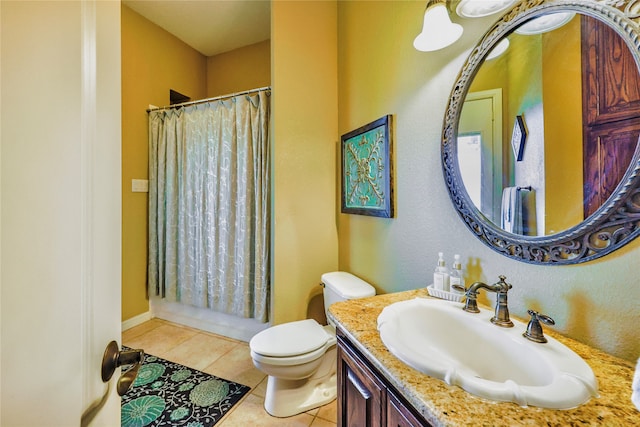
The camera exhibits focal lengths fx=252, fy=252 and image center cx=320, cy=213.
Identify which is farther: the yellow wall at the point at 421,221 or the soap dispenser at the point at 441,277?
the soap dispenser at the point at 441,277

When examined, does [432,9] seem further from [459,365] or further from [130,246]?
[130,246]

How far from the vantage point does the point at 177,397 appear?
152 centimetres

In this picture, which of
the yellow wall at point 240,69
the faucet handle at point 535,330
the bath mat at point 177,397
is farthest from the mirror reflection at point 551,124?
the yellow wall at point 240,69

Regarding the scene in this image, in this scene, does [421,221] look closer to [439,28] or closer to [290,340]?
[439,28]

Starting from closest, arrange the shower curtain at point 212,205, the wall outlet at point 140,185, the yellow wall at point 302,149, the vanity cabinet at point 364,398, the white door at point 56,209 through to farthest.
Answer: the white door at point 56,209 → the vanity cabinet at point 364,398 → the yellow wall at point 302,149 → the shower curtain at point 212,205 → the wall outlet at point 140,185

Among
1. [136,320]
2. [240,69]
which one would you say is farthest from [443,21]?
[136,320]

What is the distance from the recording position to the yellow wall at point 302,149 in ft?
5.89

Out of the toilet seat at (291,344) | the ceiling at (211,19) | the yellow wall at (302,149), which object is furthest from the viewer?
the ceiling at (211,19)

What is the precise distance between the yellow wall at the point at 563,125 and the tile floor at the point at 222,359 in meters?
1.45

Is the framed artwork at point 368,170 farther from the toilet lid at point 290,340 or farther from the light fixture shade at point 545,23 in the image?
the toilet lid at point 290,340

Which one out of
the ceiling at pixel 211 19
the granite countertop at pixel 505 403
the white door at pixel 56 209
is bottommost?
the granite countertop at pixel 505 403

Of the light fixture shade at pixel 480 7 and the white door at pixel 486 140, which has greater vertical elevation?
the light fixture shade at pixel 480 7

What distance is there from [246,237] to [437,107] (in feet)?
5.29

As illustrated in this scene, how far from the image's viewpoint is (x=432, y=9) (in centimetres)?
101
